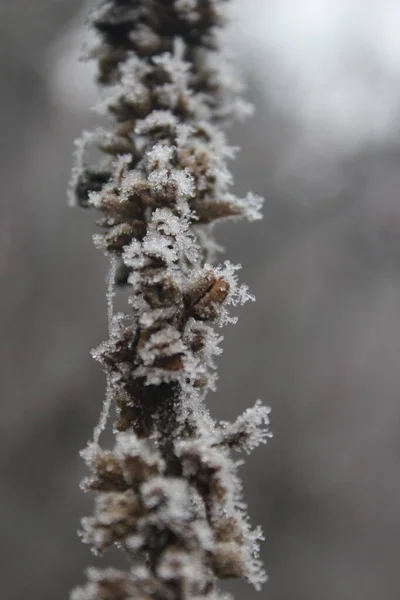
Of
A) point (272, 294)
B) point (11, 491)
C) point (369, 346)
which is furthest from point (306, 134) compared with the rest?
point (11, 491)

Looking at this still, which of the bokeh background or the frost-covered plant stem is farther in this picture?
the bokeh background

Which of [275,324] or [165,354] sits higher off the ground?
[275,324]

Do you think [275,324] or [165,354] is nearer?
[165,354]

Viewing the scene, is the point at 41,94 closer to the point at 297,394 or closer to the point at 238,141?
the point at 238,141

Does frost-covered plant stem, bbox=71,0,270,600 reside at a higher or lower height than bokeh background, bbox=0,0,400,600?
lower
